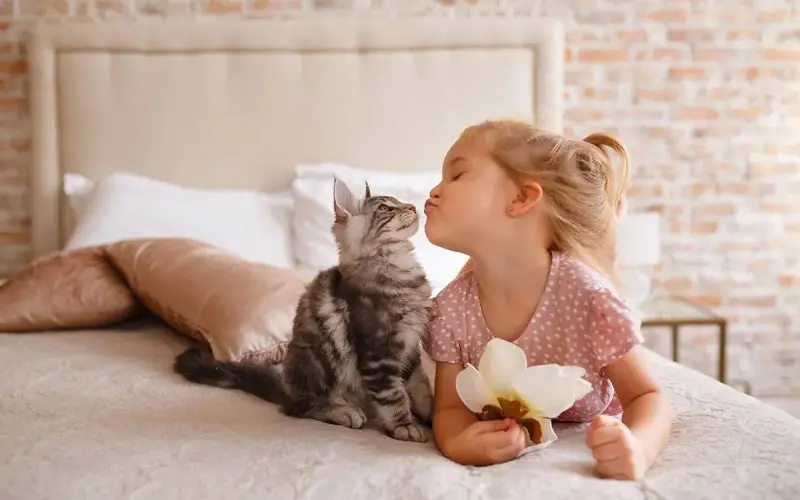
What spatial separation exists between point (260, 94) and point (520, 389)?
2404mm

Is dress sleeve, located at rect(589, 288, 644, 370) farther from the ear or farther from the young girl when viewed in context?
the ear

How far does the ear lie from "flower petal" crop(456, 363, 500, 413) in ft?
1.05

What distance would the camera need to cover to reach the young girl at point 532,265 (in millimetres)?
1312

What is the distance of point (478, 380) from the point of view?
47.1 inches

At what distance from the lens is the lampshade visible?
Result: 3.08 meters

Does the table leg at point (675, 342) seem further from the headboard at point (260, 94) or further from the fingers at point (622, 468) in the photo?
the fingers at point (622, 468)

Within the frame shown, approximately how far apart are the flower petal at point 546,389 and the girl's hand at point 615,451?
61 millimetres

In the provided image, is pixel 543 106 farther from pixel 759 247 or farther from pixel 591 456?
pixel 591 456

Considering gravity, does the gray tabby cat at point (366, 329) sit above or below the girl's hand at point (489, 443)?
above

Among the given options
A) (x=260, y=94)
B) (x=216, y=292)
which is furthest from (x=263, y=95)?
(x=216, y=292)

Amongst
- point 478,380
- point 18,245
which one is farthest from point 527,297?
point 18,245

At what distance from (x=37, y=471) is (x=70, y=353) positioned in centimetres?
87

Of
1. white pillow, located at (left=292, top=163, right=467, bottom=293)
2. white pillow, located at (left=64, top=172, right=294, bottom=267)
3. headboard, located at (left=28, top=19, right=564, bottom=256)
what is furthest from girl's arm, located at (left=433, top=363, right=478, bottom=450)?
headboard, located at (left=28, top=19, right=564, bottom=256)

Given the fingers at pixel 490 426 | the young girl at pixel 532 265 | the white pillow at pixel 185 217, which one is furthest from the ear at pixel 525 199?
the white pillow at pixel 185 217
